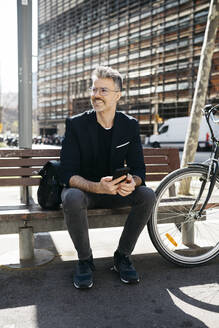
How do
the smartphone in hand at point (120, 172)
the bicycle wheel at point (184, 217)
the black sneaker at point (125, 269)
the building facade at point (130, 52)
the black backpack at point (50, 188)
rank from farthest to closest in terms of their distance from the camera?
the building facade at point (130, 52) < the bicycle wheel at point (184, 217) < the black backpack at point (50, 188) < the black sneaker at point (125, 269) < the smartphone in hand at point (120, 172)

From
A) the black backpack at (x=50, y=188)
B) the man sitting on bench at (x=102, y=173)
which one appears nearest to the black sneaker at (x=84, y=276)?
the man sitting on bench at (x=102, y=173)

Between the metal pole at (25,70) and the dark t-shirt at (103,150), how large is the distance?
1369 mm

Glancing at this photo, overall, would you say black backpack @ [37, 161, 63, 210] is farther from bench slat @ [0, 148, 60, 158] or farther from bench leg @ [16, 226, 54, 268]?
bench slat @ [0, 148, 60, 158]

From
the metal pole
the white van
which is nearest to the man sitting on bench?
the metal pole

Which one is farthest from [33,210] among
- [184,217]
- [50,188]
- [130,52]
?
[130,52]

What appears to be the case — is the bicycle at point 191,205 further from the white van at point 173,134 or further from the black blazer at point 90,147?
the white van at point 173,134

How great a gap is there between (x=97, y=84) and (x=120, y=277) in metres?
1.60

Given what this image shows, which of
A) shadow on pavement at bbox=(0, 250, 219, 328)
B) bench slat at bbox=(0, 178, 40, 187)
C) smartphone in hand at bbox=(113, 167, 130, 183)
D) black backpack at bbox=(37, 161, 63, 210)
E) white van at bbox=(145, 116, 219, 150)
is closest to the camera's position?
shadow on pavement at bbox=(0, 250, 219, 328)

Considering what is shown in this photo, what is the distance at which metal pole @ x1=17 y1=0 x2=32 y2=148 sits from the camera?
3770 mm

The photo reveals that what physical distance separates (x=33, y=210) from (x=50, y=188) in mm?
250

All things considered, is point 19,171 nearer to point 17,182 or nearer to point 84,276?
point 17,182

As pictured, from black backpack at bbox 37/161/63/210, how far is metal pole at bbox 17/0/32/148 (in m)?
1.22

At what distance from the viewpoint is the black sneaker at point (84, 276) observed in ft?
8.30

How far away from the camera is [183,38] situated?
46.2 m
